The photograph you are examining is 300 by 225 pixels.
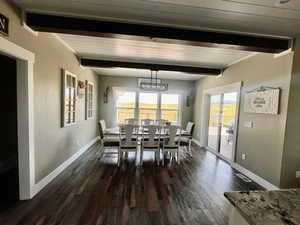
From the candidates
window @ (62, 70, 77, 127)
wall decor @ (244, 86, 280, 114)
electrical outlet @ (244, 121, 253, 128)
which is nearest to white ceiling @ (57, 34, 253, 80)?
window @ (62, 70, 77, 127)

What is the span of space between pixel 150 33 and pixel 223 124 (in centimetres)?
360

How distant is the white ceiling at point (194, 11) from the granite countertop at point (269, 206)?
6.19 ft

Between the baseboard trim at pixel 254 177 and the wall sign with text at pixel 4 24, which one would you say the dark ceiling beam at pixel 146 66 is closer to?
the wall sign with text at pixel 4 24

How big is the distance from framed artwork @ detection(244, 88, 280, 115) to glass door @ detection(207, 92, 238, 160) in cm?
53

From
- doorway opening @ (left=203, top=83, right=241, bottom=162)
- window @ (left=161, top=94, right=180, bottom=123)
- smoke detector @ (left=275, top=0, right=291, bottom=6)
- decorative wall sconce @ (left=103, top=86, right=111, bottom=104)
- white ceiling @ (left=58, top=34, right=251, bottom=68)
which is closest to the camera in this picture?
smoke detector @ (left=275, top=0, right=291, bottom=6)

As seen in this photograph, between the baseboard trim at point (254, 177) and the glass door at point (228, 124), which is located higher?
the glass door at point (228, 124)

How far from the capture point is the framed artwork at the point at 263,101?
2.80 metres

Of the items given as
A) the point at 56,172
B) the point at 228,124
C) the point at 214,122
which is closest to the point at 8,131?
the point at 56,172

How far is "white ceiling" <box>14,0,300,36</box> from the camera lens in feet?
5.85

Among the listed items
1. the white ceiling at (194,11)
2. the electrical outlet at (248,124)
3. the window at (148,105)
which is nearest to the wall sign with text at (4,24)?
the white ceiling at (194,11)

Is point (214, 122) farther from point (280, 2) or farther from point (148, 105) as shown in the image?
point (280, 2)

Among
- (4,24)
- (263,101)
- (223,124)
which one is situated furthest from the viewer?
(223,124)

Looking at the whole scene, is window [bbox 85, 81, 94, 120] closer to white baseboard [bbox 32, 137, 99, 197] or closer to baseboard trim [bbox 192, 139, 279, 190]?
white baseboard [bbox 32, 137, 99, 197]

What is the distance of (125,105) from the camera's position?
21.7 ft
